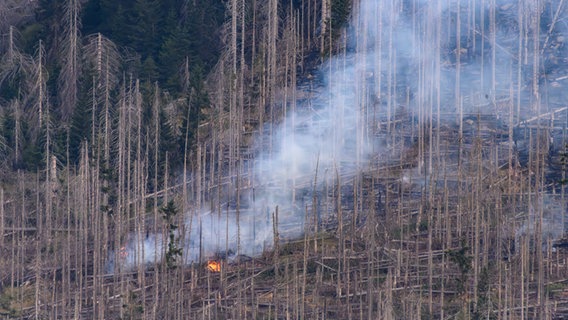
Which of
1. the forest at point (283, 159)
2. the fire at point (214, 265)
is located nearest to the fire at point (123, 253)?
the forest at point (283, 159)

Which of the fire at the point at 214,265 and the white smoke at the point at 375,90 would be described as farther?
the white smoke at the point at 375,90

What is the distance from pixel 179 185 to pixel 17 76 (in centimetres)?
858

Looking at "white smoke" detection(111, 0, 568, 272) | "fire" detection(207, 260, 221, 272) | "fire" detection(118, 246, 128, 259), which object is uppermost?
"white smoke" detection(111, 0, 568, 272)

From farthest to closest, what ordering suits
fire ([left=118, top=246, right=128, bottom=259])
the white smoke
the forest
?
the white smoke, fire ([left=118, top=246, right=128, bottom=259]), the forest

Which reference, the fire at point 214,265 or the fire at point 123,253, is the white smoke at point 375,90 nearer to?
the fire at point 214,265

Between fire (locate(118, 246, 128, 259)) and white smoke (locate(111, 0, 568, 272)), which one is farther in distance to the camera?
white smoke (locate(111, 0, 568, 272))

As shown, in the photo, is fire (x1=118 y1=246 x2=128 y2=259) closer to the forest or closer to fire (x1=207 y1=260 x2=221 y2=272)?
the forest

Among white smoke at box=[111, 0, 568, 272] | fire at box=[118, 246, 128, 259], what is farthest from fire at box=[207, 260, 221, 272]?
fire at box=[118, 246, 128, 259]

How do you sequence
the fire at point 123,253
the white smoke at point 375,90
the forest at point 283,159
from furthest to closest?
the white smoke at point 375,90
the fire at point 123,253
the forest at point 283,159

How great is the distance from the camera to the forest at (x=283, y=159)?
189ft

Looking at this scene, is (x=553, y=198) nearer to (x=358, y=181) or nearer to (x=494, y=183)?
(x=494, y=183)

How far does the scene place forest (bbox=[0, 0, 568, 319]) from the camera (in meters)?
57.5

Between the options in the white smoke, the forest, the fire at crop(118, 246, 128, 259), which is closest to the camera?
the forest

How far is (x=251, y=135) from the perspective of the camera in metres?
67.6
